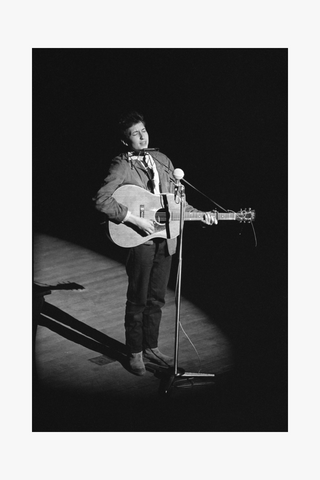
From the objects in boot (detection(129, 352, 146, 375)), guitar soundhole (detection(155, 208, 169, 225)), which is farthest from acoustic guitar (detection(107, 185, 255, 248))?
boot (detection(129, 352, 146, 375))

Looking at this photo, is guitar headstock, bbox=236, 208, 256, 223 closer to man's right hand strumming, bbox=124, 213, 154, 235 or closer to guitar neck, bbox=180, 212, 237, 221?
guitar neck, bbox=180, 212, 237, 221

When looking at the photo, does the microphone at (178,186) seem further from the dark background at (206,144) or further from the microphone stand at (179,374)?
the dark background at (206,144)

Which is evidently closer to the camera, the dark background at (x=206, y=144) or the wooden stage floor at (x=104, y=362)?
the wooden stage floor at (x=104, y=362)

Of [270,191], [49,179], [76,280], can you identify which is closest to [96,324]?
[76,280]

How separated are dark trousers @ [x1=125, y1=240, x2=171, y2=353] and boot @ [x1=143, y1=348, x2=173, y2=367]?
0.12 feet

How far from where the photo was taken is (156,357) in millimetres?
6277

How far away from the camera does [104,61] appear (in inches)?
248

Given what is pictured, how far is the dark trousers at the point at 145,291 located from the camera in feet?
20.0

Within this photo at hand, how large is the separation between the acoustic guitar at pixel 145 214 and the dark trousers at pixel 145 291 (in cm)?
7

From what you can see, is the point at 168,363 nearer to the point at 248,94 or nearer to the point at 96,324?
the point at 96,324

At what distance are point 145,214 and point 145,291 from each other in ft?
1.60

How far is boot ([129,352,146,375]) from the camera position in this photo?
621 cm

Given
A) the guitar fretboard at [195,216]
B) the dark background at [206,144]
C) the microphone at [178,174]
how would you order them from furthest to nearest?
the dark background at [206,144] → the guitar fretboard at [195,216] → the microphone at [178,174]

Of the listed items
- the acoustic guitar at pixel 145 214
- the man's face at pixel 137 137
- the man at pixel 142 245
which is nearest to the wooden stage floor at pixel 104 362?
the man at pixel 142 245
